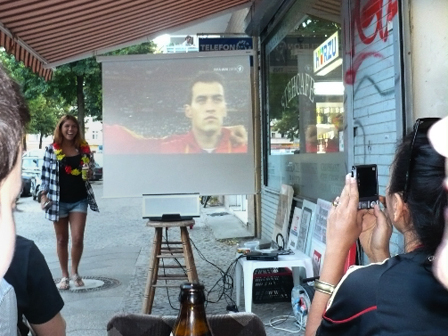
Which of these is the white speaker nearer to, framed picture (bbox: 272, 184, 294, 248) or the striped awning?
framed picture (bbox: 272, 184, 294, 248)

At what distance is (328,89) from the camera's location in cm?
485

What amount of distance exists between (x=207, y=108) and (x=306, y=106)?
1.03m

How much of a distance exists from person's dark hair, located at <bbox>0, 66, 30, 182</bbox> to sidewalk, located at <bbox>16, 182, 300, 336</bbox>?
2.49ft

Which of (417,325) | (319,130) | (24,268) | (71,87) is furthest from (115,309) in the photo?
(71,87)

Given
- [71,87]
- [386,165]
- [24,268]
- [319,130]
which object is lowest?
[24,268]

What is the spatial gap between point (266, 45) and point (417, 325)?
6969 mm

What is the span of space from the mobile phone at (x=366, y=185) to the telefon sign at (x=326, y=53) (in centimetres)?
291

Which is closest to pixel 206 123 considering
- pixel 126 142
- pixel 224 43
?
pixel 126 142

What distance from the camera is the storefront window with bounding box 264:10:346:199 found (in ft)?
15.4

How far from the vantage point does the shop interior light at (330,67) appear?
4574 millimetres

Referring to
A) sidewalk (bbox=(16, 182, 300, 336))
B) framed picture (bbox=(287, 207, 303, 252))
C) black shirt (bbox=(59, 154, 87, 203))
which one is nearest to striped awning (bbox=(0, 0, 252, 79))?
black shirt (bbox=(59, 154, 87, 203))

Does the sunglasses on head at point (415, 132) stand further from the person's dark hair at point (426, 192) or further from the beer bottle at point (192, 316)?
the beer bottle at point (192, 316)

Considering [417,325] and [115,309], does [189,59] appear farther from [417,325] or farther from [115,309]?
[417,325]

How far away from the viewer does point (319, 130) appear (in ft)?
17.0
